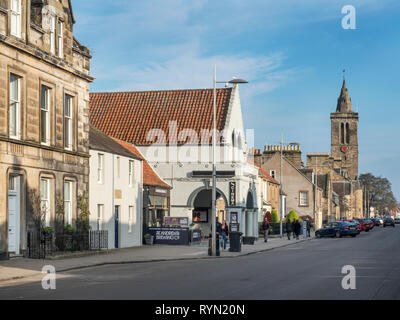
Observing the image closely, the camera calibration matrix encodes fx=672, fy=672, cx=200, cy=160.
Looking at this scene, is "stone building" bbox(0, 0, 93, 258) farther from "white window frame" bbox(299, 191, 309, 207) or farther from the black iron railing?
"white window frame" bbox(299, 191, 309, 207)

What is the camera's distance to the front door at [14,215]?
2669 cm

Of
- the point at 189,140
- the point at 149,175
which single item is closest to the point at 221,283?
the point at 149,175

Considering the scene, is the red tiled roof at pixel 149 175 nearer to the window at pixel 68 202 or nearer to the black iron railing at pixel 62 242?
the black iron railing at pixel 62 242

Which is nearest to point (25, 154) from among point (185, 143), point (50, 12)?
point (50, 12)

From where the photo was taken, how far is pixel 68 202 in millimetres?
31484

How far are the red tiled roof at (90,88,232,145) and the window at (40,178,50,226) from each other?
23.1 m

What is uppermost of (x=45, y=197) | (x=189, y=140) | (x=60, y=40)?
(x=60, y=40)

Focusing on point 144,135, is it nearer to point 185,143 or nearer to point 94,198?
point 185,143

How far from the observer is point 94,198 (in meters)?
34.5

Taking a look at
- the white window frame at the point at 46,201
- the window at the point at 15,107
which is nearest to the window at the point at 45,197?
the white window frame at the point at 46,201

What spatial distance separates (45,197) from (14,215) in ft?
8.44

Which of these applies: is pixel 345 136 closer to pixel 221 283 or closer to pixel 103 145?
pixel 103 145

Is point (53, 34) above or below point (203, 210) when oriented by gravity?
above

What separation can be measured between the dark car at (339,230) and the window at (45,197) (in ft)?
116
